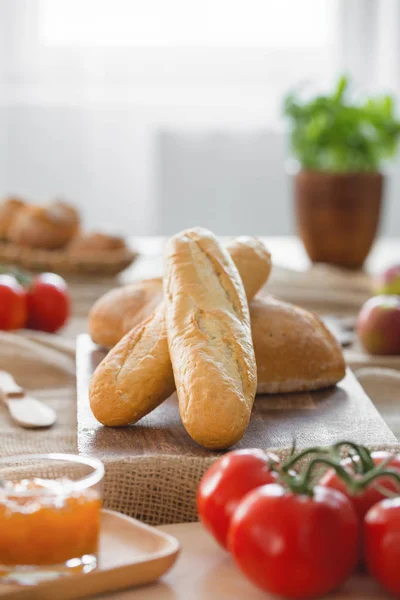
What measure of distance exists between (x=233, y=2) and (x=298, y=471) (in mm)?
3814

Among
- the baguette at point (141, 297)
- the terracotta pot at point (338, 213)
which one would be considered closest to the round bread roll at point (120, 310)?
the baguette at point (141, 297)

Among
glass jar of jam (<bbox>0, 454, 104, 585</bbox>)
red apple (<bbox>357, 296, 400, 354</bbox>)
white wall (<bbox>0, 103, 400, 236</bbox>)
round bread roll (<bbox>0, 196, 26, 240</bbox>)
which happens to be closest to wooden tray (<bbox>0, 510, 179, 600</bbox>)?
glass jar of jam (<bbox>0, 454, 104, 585</bbox>)

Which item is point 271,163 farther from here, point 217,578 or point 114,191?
point 217,578

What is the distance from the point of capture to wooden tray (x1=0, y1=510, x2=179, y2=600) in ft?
2.23

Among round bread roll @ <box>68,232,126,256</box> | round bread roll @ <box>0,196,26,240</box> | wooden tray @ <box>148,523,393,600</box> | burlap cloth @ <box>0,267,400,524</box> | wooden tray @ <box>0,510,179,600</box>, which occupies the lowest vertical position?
burlap cloth @ <box>0,267,400,524</box>

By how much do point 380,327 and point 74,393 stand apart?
588 mm

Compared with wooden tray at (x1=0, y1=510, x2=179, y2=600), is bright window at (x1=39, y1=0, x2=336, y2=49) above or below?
above

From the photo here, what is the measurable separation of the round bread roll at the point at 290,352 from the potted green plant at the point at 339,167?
1.25 meters

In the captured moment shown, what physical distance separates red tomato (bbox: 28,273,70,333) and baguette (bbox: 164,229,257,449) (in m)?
0.67

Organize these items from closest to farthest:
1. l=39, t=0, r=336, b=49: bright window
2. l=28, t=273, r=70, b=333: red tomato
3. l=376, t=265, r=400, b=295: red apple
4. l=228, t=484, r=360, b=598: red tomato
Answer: l=228, t=484, r=360, b=598: red tomato < l=28, t=273, r=70, b=333: red tomato < l=376, t=265, r=400, b=295: red apple < l=39, t=0, r=336, b=49: bright window

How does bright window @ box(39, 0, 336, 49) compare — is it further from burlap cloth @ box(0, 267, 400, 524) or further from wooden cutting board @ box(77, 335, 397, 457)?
wooden cutting board @ box(77, 335, 397, 457)

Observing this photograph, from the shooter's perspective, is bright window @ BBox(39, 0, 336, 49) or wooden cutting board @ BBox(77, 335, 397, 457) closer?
wooden cutting board @ BBox(77, 335, 397, 457)

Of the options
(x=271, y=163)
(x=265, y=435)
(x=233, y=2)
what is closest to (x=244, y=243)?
(x=265, y=435)

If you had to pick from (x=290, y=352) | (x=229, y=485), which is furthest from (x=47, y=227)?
(x=229, y=485)
